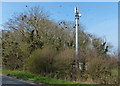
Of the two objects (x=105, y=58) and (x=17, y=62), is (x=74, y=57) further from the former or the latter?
(x=17, y=62)

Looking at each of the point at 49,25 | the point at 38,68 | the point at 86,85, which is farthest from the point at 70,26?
the point at 86,85

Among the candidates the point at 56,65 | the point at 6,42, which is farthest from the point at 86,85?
the point at 6,42

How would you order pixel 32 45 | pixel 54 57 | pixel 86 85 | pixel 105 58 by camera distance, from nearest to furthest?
pixel 86 85, pixel 105 58, pixel 54 57, pixel 32 45

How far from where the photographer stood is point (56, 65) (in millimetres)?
24969

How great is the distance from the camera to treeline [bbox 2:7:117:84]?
2032 cm

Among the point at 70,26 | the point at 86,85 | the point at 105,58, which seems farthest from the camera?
the point at 70,26

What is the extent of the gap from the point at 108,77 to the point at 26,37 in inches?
767

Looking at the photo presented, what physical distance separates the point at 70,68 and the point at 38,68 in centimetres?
460

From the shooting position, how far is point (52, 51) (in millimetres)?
26219

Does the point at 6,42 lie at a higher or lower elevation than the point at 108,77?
higher

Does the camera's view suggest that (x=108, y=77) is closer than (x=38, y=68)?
Yes

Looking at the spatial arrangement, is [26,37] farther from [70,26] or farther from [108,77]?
[108,77]

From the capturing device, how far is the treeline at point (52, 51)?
66.7 feet

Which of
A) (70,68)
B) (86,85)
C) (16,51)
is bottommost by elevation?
(86,85)
